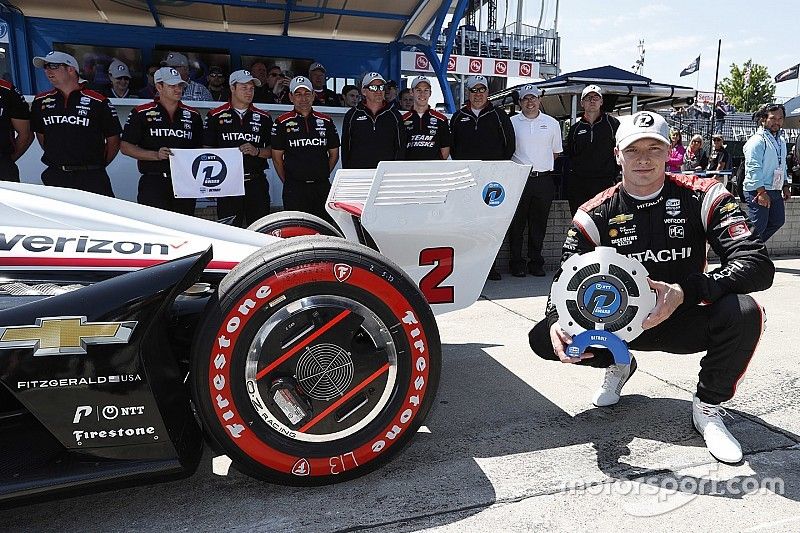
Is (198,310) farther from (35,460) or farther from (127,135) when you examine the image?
(127,135)

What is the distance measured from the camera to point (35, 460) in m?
1.68

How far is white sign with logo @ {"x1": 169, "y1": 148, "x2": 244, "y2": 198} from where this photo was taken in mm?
4848

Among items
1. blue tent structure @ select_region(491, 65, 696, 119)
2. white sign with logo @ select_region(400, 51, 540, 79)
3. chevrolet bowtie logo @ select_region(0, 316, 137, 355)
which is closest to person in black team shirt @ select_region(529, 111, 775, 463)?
chevrolet bowtie logo @ select_region(0, 316, 137, 355)

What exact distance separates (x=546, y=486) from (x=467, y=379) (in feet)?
3.48

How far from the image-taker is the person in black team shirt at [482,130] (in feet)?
19.2

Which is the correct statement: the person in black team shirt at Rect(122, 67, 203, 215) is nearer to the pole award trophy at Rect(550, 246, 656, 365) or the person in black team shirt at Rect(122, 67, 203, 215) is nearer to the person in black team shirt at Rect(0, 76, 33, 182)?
the person in black team shirt at Rect(0, 76, 33, 182)

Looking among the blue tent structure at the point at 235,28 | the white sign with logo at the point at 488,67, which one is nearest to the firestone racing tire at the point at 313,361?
the blue tent structure at the point at 235,28

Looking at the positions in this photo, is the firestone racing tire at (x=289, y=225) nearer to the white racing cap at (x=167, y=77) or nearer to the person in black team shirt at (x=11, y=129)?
the white racing cap at (x=167, y=77)

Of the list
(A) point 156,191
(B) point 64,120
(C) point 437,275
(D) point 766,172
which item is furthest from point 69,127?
(D) point 766,172

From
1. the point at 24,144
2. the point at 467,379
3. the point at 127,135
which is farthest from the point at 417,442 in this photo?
the point at 24,144

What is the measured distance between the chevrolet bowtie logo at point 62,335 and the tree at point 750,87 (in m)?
55.5

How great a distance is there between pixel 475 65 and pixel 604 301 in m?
12.4

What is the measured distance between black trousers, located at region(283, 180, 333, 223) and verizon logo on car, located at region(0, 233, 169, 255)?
3.35 metres

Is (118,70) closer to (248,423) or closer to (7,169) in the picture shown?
(7,169)
